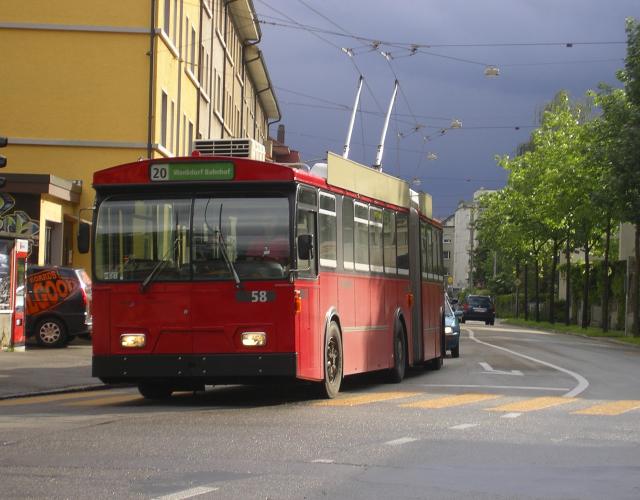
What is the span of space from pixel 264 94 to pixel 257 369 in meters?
66.7

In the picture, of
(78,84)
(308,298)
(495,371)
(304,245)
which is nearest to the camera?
(304,245)

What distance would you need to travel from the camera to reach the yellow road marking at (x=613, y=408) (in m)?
15.7

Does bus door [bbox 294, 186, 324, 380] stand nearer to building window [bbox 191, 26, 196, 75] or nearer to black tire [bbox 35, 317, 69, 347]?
black tire [bbox 35, 317, 69, 347]

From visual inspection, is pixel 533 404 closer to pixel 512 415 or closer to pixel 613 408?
pixel 613 408

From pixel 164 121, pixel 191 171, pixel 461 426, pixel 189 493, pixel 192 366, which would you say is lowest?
pixel 189 493

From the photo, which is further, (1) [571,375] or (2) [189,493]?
(1) [571,375]

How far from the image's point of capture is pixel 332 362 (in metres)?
16.9

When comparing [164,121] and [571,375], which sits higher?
[164,121]

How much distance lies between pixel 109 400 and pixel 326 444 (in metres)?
6.53

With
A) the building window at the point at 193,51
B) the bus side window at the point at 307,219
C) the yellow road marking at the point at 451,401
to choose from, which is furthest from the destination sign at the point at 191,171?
the building window at the point at 193,51

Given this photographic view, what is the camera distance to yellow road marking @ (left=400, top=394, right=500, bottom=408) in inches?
634

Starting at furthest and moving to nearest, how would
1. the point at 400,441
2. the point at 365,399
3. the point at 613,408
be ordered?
the point at 365,399
the point at 613,408
the point at 400,441

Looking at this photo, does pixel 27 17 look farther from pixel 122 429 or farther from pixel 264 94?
pixel 264 94

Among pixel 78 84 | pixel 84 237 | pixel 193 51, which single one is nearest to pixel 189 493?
pixel 84 237
